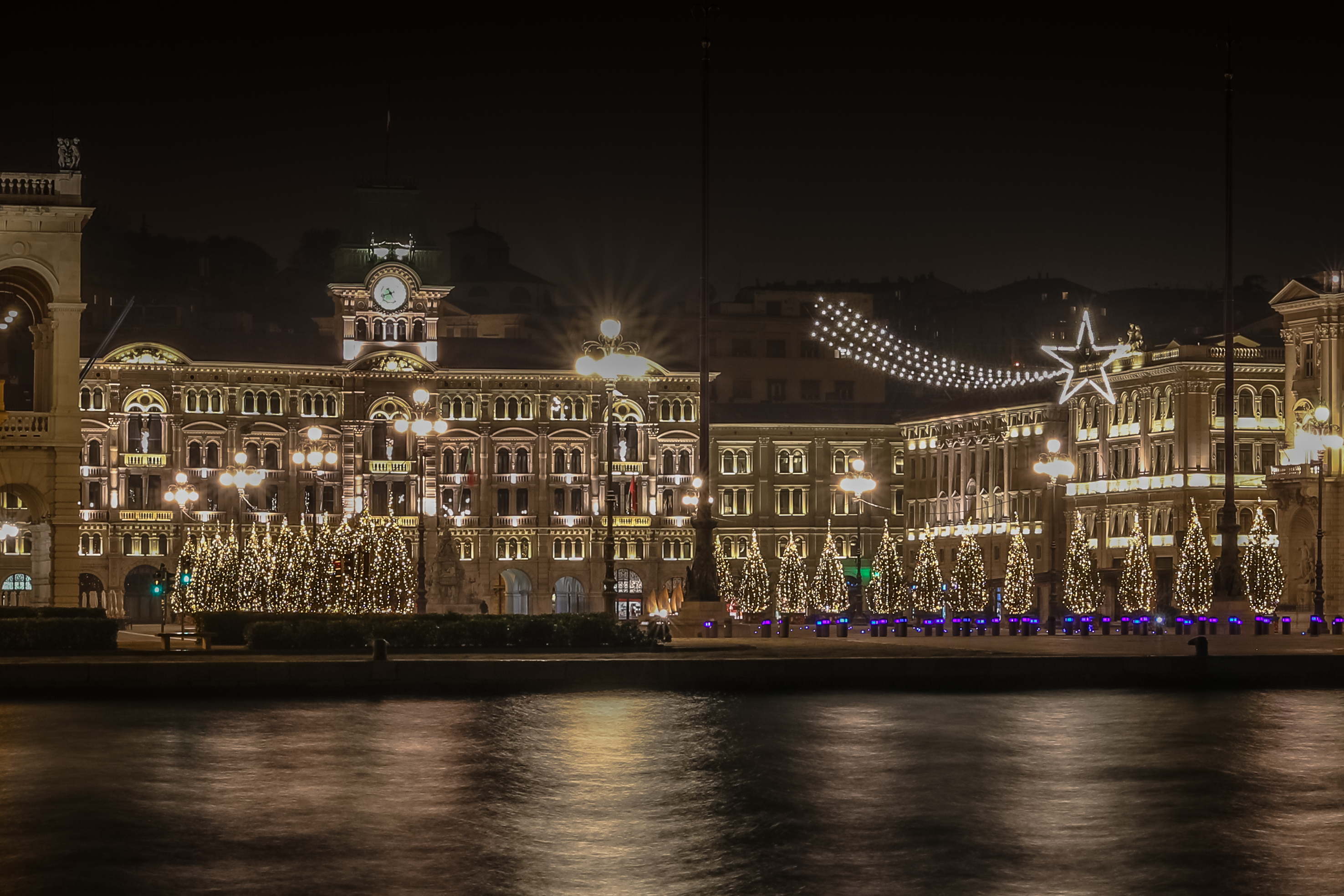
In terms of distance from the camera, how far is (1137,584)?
79.8 m

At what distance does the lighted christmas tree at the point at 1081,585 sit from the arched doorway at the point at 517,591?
122 ft

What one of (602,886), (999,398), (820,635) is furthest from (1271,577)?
(602,886)

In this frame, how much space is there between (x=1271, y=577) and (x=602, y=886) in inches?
2533

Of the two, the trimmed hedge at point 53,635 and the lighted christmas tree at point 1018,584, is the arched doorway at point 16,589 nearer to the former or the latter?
the lighted christmas tree at point 1018,584

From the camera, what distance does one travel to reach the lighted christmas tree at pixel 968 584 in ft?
274

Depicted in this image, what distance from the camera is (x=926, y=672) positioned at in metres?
39.2

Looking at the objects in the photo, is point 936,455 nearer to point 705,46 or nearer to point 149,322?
point 149,322

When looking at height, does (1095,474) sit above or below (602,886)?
above

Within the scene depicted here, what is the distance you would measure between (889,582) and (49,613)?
43359 mm

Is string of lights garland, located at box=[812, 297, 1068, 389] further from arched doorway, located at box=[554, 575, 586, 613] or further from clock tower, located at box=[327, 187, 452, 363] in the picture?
clock tower, located at box=[327, 187, 452, 363]

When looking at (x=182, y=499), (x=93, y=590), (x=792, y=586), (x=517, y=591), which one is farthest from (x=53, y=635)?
(x=517, y=591)

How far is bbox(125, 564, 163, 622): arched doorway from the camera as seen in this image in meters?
104

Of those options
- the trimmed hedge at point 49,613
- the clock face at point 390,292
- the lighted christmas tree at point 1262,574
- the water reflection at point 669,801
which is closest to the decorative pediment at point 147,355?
the clock face at point 390,292

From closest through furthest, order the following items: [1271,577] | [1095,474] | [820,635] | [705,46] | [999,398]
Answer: [705,46], [820,635], [1271,577], [1095,474], [999,398]
